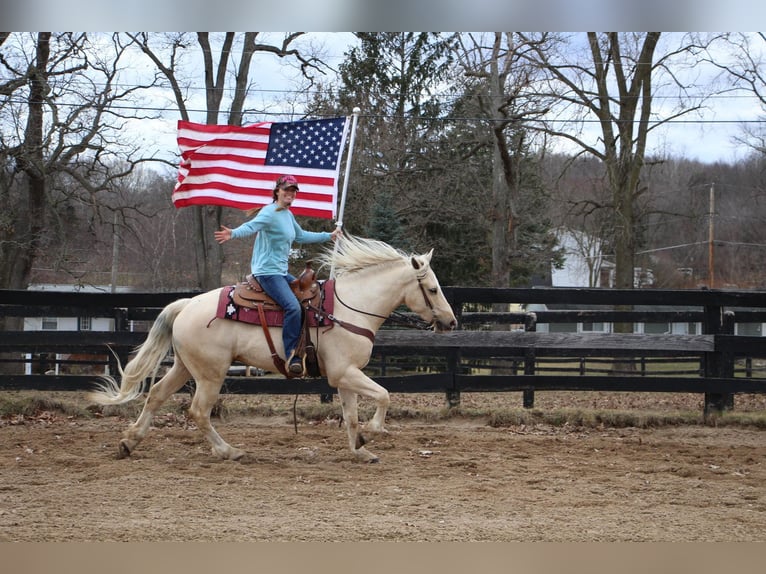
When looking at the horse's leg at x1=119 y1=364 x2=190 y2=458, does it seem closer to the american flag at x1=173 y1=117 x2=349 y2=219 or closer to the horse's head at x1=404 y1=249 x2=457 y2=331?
the horse's head at x1=404 y1=249 x2=457 y2=331

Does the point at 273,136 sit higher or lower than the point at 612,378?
higher

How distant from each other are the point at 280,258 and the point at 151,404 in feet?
6.34

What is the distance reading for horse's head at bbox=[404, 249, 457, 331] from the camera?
24.7ft

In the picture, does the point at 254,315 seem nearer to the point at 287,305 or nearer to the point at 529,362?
the point at 287,305

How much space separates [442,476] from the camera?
6.77 metres

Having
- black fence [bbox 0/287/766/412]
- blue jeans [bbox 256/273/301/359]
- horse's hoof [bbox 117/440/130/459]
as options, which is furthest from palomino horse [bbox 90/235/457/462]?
black fence [bbox 0/287/766/412]

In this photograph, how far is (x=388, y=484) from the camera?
21.2 ft

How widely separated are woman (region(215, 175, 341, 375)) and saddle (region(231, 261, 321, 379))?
0.09 meters

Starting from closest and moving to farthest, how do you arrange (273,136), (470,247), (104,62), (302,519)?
1. (302,519)
2. (273,136)
3. (104,62)
4. (470,247)

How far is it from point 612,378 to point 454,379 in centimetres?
202

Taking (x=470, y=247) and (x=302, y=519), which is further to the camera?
(x=470, y=247)

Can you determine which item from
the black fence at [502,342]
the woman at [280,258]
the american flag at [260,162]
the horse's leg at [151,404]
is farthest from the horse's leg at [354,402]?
the american flag at [260,162]
